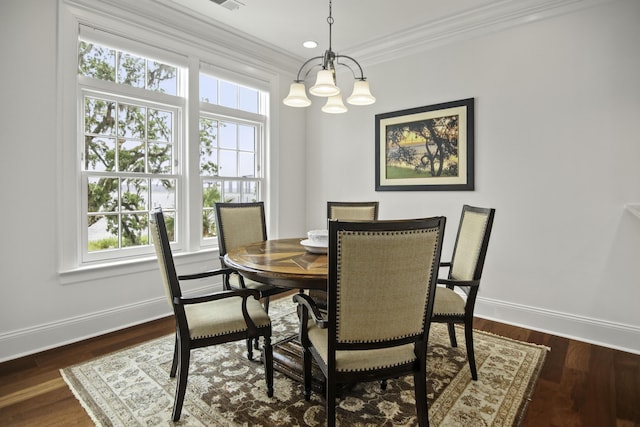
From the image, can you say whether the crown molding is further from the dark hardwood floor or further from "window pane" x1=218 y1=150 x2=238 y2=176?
the dark hardwood floor

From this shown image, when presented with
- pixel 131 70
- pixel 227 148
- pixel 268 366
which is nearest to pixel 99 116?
pixel 131 70

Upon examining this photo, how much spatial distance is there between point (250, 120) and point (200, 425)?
328cm

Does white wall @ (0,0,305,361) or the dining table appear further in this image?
white wall @ (0,0,305,361)

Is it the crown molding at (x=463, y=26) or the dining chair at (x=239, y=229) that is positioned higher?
the crown molding at (x=463, y=26)

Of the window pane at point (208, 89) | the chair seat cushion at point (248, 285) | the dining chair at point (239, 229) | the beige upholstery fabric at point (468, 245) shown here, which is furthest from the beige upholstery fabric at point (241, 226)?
the beige upholstery fabric at point (468, 245)

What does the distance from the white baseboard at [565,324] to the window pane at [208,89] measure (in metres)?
3.48

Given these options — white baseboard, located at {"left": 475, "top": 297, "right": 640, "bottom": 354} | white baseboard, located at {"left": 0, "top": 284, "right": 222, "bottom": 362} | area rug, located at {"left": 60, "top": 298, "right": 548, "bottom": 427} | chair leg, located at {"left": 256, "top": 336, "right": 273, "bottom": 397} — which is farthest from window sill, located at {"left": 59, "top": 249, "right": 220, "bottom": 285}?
white baseboard, located at {"left": 475, "top": 297, "right": 640, "bottom": 354}

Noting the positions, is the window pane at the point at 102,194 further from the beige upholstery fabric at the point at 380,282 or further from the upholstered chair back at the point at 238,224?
the beige upholstery fabric at the point at 380,282

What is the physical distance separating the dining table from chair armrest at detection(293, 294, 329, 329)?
61 mm

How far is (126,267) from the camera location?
121 inches

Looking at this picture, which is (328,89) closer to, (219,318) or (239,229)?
(239,229)

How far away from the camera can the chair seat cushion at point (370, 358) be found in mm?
1497

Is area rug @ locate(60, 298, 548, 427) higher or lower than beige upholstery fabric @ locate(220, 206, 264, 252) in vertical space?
lower

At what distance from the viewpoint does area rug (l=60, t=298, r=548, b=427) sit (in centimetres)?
180
